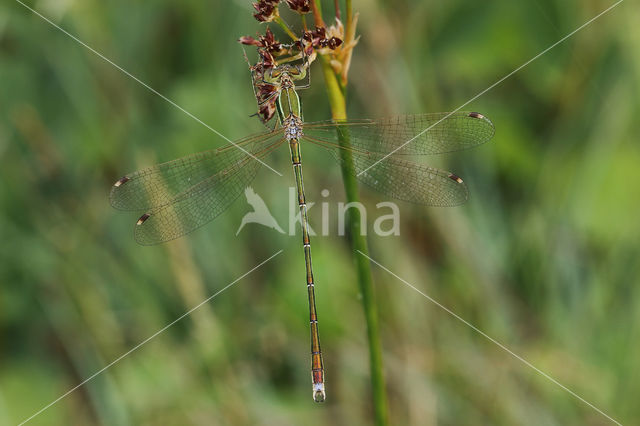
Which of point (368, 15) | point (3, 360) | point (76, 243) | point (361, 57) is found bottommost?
point (3, 360)

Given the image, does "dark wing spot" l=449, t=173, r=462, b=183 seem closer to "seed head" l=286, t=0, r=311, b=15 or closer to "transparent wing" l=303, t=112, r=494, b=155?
"transparent wing" l=303, t=112, r=494, b=155

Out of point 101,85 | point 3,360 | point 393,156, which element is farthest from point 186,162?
point 3,360

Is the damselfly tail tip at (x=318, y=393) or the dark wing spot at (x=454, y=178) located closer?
the damselfly tail tip at (x=318, y=393)

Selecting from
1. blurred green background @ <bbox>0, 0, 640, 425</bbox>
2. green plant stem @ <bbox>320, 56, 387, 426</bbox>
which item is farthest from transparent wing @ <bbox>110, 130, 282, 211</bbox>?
green plant stem @ <bbox>320, 56, 387, 426</bbox>

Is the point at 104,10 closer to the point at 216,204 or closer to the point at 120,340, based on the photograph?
the point at 216,204

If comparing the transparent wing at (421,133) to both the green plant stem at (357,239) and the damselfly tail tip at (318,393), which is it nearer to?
the green plant stem at (357,239)

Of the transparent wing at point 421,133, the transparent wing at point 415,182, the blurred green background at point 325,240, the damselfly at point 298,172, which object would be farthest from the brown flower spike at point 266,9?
the blurred green background at point 325,240

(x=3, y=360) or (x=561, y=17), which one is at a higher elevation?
(x=561, y=17)
